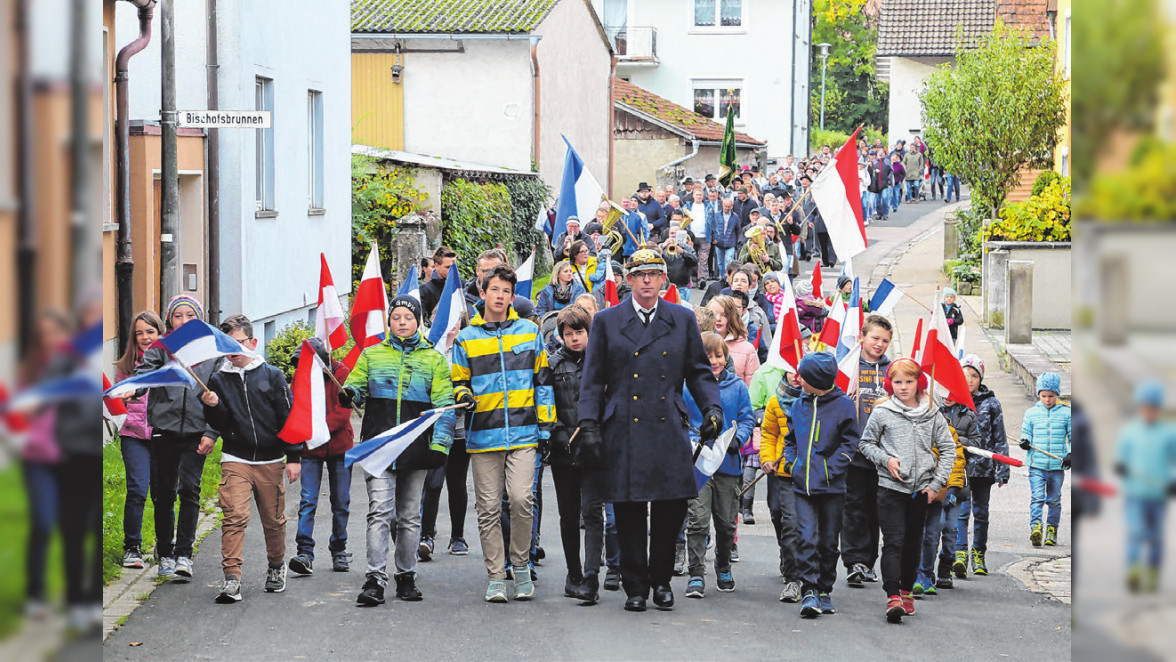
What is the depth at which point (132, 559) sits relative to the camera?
9.37 m

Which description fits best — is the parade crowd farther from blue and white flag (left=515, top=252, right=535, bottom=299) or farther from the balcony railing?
the balcony railing

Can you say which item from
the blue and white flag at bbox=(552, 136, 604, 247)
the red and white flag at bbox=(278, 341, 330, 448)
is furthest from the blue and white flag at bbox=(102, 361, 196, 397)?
the blue and white flag at bbox=(552, 136, 604, 247)

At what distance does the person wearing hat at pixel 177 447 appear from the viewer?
29.0 ft

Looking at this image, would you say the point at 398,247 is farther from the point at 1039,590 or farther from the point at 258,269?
the point at 1039,590

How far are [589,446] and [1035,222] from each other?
17.2 metres

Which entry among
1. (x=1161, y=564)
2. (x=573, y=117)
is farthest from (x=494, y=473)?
(x=573, y=117)

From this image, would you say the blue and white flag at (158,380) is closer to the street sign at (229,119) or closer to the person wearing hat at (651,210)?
the street sign at (229,119)

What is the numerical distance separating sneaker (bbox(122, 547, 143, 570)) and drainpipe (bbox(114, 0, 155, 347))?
4.39m

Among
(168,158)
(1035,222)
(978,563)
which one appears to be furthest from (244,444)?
(1035,222)

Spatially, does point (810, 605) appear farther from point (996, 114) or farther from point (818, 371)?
point (996, 114)

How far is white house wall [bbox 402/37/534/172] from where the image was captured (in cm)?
3300

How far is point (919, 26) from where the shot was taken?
5981 centimetres

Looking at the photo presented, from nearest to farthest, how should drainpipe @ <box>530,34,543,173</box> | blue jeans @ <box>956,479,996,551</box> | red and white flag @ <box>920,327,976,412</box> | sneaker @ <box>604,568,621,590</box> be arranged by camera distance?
red and white flag @ <box>920,327,976,412</box> < sneaker @ <box>604,568,621,590</box> < blue jeans @ <box>956,479,996,551</box> < drainpipe @ <box>530,34,543,173</box>

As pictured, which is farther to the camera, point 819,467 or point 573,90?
point 573,90
